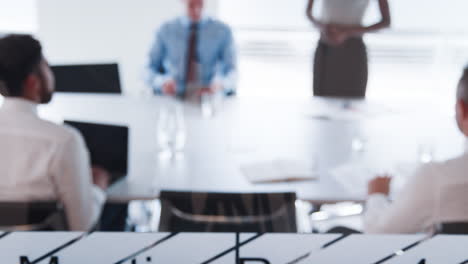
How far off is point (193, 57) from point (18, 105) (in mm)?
1480

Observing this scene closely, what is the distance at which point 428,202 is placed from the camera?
3.68ft

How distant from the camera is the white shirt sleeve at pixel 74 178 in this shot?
125cm

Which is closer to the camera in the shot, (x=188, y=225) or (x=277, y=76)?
(x=188, y=225)

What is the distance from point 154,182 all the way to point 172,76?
1.13m

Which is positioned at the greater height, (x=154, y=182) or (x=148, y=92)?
(x=148, y=92)

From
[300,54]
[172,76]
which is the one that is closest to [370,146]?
[172,76]

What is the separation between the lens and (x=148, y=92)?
2.66 meters

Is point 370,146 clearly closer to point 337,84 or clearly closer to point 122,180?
point 337,84

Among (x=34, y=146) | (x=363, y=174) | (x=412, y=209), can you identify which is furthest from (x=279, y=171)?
(x=34, y=146)

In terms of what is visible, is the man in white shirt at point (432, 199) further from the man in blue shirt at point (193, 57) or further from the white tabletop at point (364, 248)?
the man in blue shirt at point (193, 57)

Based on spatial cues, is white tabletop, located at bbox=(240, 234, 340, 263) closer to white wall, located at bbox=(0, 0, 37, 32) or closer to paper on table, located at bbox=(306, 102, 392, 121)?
white wall, located at bbox=(0, 0, 37, 32)

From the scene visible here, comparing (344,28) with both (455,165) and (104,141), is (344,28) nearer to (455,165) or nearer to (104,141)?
(455,165)

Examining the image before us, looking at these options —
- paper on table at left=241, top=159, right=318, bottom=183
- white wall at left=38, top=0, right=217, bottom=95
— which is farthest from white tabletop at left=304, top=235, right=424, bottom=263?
white wall at left=38, top=0, right=217, bottom=95

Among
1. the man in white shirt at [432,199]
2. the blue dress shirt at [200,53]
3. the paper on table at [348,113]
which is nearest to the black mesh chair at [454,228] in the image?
the man in white shirt at [432,199]
